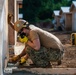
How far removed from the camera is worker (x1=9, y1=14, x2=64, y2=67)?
577 cm

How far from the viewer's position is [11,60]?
21.2 ft

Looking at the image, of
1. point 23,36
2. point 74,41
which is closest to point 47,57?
point 23,36

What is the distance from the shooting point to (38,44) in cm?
575

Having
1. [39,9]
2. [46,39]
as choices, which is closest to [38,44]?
[46,39]

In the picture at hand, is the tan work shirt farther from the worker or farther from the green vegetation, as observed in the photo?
the green vegetation

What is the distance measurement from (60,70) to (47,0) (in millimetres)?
53916

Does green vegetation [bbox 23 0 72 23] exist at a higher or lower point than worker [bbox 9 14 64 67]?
lower

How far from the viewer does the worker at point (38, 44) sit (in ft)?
18.9

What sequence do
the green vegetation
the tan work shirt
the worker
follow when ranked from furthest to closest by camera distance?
the green vegetation
the tan work shirt
the worker

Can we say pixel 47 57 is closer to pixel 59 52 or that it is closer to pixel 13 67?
pixel 59 52

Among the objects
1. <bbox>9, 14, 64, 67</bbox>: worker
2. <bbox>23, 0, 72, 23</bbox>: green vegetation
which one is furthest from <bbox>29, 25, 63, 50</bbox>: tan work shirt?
<bbox>23, 0, 72, 23</bbox>: green vegetation

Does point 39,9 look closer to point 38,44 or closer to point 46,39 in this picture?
point 46,39

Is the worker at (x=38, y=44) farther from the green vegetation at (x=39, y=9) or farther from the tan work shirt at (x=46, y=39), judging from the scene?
the green vegetation at (x=39, y=9)

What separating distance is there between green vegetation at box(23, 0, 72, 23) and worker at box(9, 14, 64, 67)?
4737 centimetres
